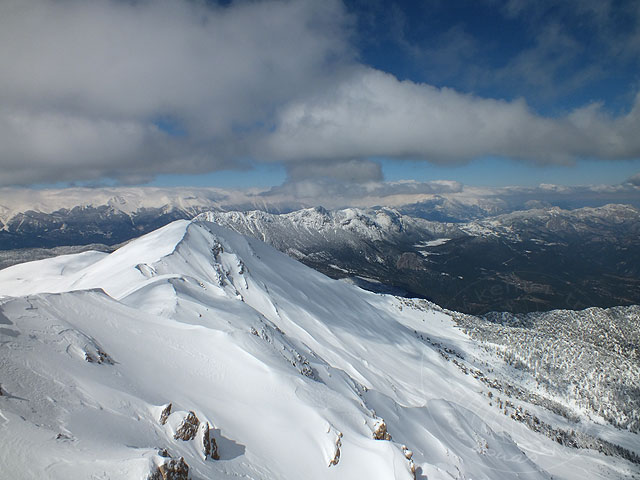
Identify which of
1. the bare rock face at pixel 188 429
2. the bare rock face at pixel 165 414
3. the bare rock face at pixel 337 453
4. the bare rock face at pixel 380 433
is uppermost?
the bare rock face at pixel 165 414

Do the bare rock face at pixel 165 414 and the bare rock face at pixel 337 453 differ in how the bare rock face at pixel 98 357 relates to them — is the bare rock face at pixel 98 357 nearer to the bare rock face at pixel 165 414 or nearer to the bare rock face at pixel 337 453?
the bare rock face at pixel 165 414

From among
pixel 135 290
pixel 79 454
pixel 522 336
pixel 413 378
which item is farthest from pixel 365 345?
pixel 522 336

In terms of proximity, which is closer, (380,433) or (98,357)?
(98,357)

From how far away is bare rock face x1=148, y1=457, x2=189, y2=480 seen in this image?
14.2 meters

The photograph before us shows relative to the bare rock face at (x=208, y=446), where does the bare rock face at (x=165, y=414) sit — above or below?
above

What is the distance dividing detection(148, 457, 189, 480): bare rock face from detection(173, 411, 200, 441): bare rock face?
4090 millimetres

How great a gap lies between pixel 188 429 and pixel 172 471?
16.7ft

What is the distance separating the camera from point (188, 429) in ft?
64.3

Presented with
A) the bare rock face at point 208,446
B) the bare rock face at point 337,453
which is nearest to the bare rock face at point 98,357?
the bare rock face at point 208,446

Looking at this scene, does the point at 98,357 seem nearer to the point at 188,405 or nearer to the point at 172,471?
the point at 188,405

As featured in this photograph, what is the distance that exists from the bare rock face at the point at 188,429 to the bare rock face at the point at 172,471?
409cm

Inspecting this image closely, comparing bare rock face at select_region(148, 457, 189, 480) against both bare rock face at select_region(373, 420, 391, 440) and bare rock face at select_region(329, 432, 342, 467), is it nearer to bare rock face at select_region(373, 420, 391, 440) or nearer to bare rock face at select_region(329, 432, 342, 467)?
bare rock face at select_region(329, 432, 342, 467)

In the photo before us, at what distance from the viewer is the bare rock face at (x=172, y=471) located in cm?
1416

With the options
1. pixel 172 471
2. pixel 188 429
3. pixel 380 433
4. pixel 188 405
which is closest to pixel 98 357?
pixel 188 405
